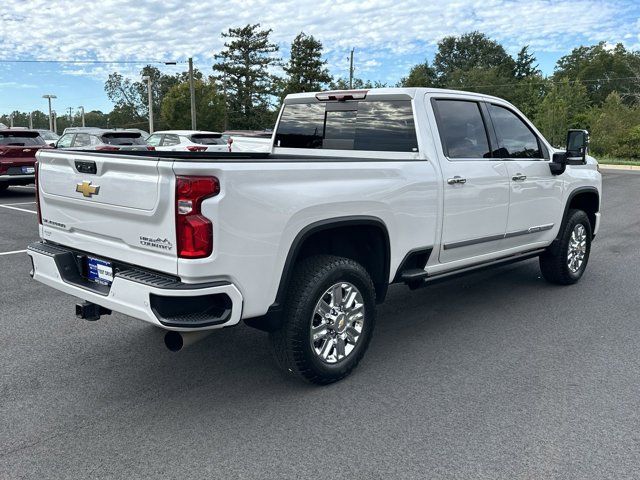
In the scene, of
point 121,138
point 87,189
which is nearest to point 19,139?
point 121,138

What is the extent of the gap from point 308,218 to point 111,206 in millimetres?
1148

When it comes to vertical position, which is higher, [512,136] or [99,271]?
[512,136]

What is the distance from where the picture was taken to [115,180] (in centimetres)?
330

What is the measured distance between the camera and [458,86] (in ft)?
257

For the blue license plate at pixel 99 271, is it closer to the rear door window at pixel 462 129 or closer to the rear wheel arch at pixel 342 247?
the rear wheel arch at pixel 342 247

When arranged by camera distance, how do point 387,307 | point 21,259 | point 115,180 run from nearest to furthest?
point 115,180 → point 387,307 → point 21,259

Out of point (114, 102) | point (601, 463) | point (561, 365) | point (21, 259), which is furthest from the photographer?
point (114, 102)

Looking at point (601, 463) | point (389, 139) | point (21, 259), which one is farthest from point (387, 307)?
point (21, 259)

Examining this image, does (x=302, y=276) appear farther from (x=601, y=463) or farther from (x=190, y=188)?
(x=601, y=463)

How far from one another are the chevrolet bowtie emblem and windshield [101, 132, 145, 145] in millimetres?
12788

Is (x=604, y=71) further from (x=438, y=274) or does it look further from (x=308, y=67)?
(x=438, y=274)

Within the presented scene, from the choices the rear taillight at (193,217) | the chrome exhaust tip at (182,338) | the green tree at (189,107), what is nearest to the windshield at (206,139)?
the chrome exhaust tip at (182,338)

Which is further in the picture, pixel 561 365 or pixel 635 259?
pixel 635 259

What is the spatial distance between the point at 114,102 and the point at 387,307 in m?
107
